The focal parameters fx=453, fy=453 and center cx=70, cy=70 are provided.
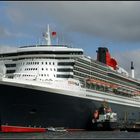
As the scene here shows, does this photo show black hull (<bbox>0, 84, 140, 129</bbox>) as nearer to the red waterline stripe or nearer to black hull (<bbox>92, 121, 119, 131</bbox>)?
the red waterline stripe

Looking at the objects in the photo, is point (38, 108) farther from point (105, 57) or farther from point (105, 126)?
point (105, 57)

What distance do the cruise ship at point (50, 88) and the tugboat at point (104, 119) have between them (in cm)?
89

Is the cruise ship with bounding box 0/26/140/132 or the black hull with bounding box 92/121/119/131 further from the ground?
the cruise ship with bounding box 0/26/140/132

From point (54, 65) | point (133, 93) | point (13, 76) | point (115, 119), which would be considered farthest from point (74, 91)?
point (133, 93)

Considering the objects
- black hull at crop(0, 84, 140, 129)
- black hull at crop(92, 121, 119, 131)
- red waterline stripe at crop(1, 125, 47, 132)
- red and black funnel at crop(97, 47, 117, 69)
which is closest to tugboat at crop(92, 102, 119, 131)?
black hull at crop(92, 121, 119, 131)

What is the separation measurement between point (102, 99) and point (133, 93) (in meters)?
20.3

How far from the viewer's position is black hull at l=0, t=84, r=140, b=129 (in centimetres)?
5338

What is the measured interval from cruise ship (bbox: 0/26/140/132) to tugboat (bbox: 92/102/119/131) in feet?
2.93

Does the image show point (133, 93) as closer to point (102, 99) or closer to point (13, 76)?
point (102, 99)

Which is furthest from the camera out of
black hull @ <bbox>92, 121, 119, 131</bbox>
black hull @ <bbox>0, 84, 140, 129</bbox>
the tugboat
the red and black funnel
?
the red and black funnel

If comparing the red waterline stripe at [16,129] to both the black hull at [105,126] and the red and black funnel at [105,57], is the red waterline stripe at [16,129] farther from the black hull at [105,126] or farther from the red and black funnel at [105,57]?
the red and black funnel at [105,57]

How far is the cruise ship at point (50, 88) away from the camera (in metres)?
53.6

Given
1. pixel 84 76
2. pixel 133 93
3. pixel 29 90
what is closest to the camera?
pixel 29 90

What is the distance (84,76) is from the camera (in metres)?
64.9
